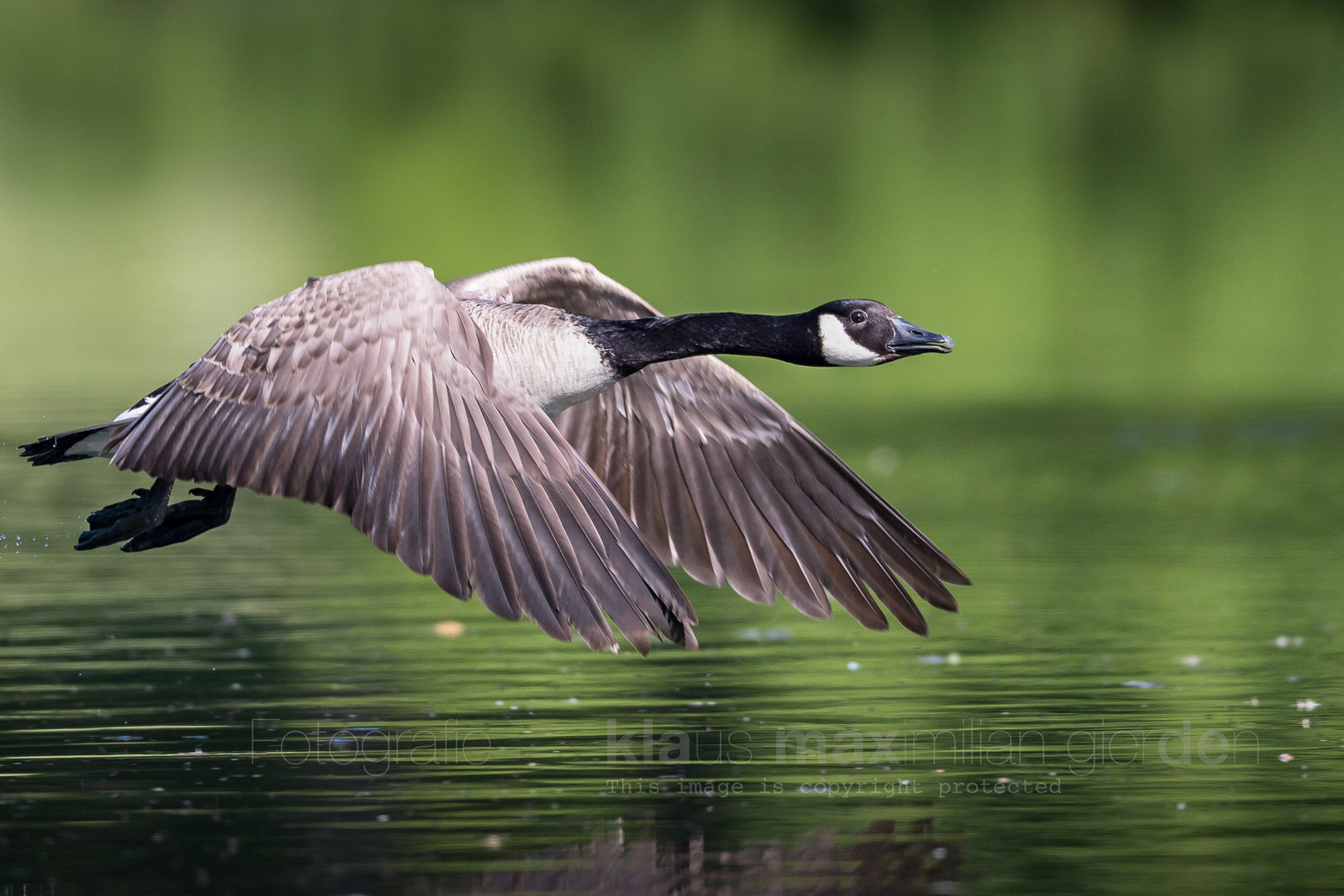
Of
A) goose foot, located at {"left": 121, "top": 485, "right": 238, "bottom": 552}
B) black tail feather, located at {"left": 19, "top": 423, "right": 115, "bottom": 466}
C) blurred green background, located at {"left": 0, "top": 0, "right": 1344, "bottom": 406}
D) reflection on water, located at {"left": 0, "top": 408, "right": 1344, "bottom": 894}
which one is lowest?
reflection on water, located at {"left": 0, "top": 408, "right": 1344, "bottom": 894}

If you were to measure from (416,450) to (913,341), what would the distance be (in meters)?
2.52

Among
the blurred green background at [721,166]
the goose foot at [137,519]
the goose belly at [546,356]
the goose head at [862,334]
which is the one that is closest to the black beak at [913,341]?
the goose head at [862,334]

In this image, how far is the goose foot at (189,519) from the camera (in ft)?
32.5

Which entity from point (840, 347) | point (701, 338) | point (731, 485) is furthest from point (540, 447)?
point (731, 485)

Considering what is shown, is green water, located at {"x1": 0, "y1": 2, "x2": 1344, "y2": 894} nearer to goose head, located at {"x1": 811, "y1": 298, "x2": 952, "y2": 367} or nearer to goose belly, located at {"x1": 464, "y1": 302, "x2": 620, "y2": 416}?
goose belly, located at {"x1": 464, "y1": 302, "x2": 620, "y2": 416}

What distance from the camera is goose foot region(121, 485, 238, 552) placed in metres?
9.91

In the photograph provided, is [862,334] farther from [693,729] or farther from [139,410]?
[139,410]

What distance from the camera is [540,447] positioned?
7.61 meters

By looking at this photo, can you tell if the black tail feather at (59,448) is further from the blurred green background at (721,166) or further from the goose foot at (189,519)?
the blurred green background at (721,166)

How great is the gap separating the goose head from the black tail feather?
3369mm

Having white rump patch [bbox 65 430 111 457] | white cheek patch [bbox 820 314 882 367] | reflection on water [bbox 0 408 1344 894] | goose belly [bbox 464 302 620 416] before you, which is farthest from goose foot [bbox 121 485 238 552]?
white cheek patch [bbox 820 314 882 367]

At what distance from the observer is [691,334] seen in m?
9.19

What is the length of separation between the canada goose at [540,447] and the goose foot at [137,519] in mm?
13

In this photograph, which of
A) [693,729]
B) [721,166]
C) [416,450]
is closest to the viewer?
[416,450]
